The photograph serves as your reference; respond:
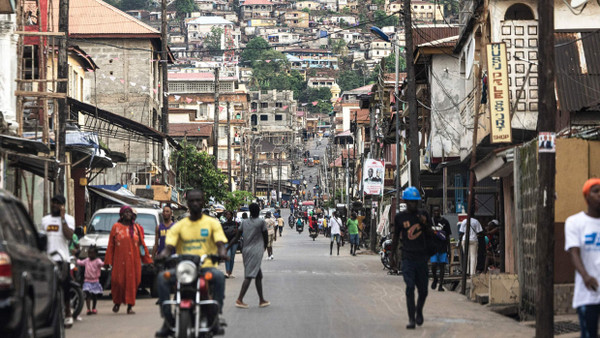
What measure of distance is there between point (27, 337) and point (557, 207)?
9.19 metres

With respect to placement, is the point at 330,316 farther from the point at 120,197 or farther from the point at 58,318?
the point at 120,197

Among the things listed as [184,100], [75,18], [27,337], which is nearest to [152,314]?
[27,337]

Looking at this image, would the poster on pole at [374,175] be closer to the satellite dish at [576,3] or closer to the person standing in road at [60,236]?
the satellite dish at [576,3]

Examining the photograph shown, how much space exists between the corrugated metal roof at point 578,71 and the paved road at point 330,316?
4.58m

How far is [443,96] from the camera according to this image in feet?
119

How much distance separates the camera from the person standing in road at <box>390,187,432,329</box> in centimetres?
1490

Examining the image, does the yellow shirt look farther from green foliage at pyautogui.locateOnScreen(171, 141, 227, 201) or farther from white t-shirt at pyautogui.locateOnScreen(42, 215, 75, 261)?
green foliage at pyautogui.locateOnScreen(171, 141, 227, 201)

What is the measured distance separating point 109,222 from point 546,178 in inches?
470

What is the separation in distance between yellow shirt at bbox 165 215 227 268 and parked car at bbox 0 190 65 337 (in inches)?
55.4

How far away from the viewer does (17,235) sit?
1084 cm

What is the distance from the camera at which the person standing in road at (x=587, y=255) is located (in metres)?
9.41

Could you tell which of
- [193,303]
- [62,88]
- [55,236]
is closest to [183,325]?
[193,303]

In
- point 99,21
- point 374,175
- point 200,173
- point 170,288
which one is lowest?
point 170,288

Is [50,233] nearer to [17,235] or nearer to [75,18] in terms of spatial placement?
[17,235]
